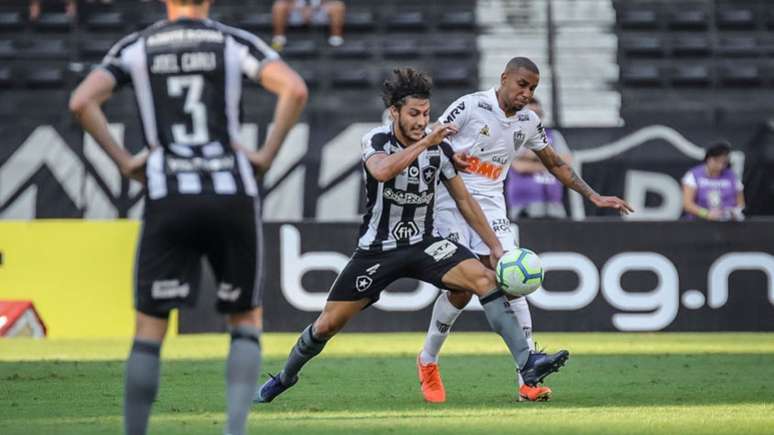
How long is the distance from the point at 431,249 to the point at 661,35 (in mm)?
14267

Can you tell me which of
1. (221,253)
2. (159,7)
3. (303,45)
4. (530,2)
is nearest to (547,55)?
(530,2)

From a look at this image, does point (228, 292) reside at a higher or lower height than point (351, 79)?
higher

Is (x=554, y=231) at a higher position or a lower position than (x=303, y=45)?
lower

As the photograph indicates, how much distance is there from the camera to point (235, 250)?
6.10m

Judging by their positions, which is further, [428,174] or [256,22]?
[256,22]

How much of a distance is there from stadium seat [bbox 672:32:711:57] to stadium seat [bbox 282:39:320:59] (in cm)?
547

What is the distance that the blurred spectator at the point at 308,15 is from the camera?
22.1 metres

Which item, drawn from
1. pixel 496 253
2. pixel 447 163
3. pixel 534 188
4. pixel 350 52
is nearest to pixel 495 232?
pixel 496 253

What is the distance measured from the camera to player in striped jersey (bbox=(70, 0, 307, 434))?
6.04m

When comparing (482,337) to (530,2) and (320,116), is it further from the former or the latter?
(530,2)

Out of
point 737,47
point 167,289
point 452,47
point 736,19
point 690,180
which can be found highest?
point 167,289

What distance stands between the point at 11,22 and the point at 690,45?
10.5 meters

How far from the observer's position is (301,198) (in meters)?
17.6

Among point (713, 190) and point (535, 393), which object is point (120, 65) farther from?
point (713, 190)
